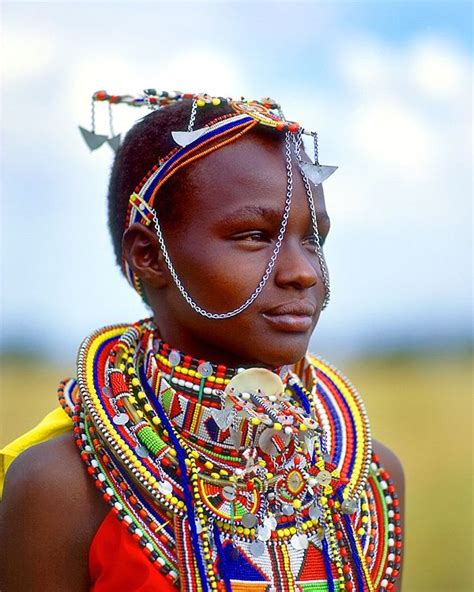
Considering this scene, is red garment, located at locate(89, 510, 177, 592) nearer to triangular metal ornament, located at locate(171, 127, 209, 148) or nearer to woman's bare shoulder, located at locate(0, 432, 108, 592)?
woman's bare shoulder, located at locate(0, 432, 108, 592)

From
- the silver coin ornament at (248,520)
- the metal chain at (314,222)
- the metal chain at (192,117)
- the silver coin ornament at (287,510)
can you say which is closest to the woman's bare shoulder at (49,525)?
the silver coin ornament at (248,520)

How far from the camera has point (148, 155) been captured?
293 cm

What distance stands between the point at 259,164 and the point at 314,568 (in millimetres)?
1219

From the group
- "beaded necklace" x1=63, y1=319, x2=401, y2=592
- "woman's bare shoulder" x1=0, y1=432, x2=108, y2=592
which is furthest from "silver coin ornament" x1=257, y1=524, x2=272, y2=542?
"woman's bare shoulder" x1=0, y1=432, x2=108, y2=592

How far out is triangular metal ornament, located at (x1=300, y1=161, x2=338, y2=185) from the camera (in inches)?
110

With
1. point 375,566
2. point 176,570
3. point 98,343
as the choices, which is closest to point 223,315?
point 98,343

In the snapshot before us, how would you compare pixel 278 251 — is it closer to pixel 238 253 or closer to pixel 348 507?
pixel 238 253

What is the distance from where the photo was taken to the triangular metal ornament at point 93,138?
3.30m

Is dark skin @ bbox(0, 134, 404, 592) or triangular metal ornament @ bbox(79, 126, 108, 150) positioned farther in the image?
triangular metal ornament @ bbox(79, 126, 108, 150)

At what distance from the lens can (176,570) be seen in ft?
8.38

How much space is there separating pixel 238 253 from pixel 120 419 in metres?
0.60

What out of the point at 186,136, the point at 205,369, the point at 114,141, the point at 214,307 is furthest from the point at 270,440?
the point at 114,141

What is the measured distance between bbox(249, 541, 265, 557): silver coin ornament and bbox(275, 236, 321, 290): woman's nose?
Result: 0.75 meters

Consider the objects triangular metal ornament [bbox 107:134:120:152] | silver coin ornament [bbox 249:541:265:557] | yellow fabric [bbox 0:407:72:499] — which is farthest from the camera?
triangular metal ornament [bbox 107:134:120:152]
